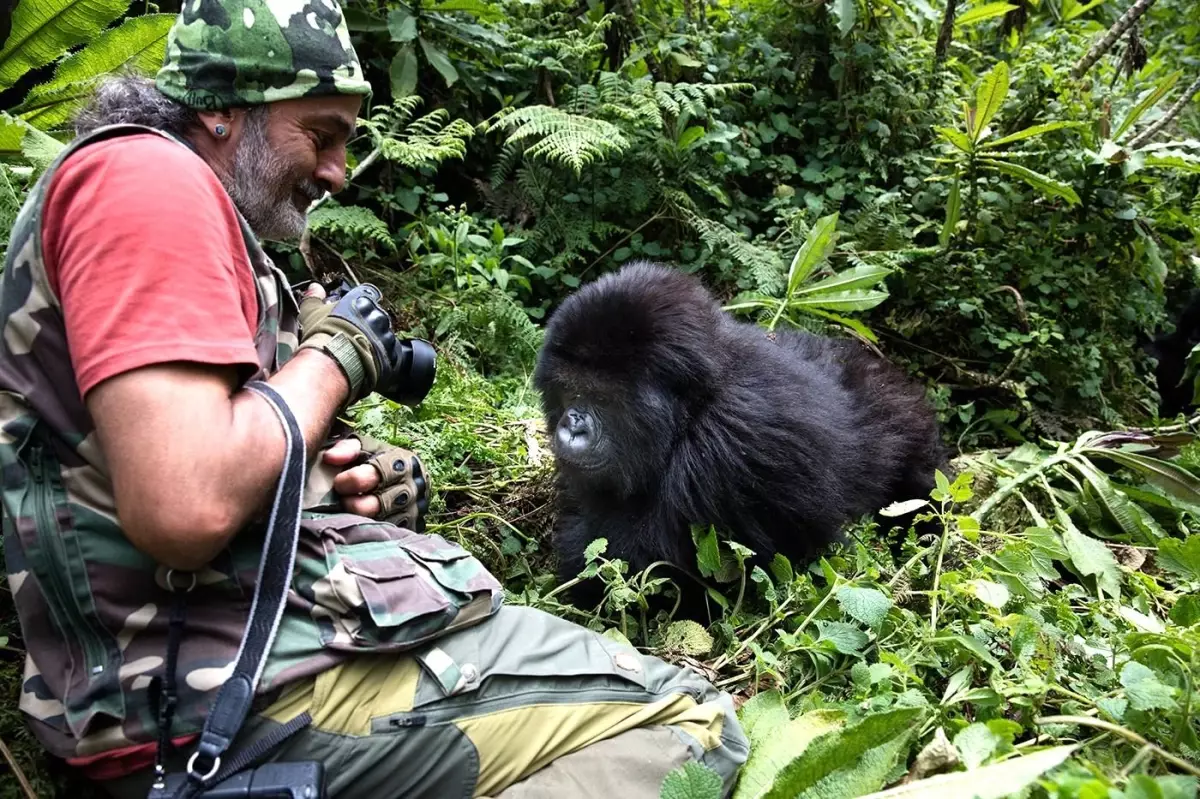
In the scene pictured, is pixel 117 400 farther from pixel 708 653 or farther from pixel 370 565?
pixel 708 653

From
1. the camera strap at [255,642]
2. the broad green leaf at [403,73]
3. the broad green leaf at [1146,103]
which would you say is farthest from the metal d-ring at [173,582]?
the broad green leaf at [1146,103]

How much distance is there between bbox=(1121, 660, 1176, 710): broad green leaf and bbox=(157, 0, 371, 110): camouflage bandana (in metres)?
2.04

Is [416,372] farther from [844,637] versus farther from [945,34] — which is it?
[945,34]

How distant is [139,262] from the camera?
4.30 feet

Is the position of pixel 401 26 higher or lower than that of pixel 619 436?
higher

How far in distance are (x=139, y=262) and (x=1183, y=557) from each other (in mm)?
2409

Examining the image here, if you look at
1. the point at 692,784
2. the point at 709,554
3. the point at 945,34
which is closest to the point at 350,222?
the point at 709,554

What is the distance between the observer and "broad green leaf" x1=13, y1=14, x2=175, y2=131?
2.59 metres

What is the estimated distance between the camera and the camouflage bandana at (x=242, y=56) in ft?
5.60

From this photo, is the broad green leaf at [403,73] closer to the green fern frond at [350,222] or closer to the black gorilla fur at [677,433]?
the green fern frond at [350,222]

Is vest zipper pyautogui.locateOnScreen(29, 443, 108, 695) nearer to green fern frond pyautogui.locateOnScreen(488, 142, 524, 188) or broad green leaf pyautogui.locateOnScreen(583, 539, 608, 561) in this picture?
broad green leaf pyautogui.locateOnScreen(583, 539, 608, 561)

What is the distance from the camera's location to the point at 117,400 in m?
1.28

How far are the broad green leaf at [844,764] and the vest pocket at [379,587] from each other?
0.68 metres

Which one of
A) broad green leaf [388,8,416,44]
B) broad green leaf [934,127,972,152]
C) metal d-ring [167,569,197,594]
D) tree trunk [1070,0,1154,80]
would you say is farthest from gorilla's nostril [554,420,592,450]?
tree trunk [1070,0,1154,80]
